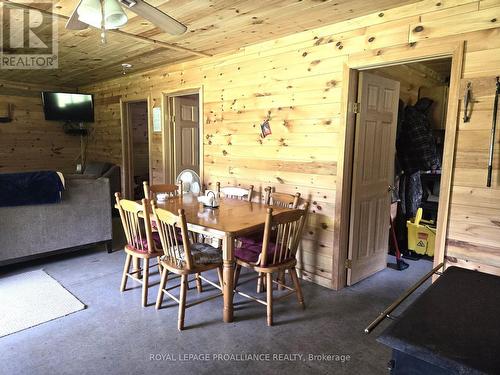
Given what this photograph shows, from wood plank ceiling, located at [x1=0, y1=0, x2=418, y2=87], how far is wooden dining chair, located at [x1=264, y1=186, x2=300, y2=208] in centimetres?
150

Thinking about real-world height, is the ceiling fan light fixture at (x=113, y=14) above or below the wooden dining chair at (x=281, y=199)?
above

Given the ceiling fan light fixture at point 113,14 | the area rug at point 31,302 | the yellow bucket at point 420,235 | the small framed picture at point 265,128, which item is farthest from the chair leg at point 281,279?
the ceiling fan light fixture at point 113,14

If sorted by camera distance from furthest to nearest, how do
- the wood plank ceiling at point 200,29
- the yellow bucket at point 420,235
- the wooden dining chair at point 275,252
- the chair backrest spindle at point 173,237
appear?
the yellow bucket at point 420,235 < the wood plank ceiling at point 200,29 < the wooden dining chair at point 275,252 < the chair backrest spindle at point 173,237

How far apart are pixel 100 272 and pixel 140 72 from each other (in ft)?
10.2

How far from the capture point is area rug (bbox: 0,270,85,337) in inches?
98.2

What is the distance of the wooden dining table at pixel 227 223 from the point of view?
7.77 ft

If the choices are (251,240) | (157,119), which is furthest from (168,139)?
(251,240)

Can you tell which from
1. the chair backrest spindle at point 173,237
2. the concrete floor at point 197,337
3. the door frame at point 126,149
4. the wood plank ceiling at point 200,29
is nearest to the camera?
the concrete floor at point 197,337

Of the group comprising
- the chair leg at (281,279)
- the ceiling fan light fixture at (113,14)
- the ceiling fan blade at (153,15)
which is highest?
the ceiling fan blade at (153,15)

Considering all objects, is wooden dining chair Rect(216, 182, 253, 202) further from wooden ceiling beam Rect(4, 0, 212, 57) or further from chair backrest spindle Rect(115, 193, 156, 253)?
wooden ceiling beam Rect(4, 0, 212, 57)

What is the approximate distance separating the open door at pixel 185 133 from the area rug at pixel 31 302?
7.40ft

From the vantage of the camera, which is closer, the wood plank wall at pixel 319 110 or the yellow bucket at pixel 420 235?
the wood plank wall at pixel 319 110

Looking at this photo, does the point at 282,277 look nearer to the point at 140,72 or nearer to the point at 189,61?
the point at 189,61
